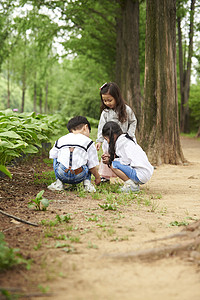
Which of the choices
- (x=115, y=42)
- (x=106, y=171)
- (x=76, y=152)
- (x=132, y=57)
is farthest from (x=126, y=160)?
(x=115, y=42)

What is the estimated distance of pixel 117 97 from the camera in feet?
19.6

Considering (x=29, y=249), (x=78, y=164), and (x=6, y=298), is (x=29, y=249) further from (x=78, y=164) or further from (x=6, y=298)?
(x=78, y=164)

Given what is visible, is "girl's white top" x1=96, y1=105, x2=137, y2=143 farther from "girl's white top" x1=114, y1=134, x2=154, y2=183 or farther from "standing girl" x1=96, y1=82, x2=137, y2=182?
"girl's white top" x1=114, y1=134, x2=154, y2=183

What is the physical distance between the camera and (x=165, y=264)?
252cm

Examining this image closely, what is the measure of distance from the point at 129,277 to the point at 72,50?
21304 millimetres

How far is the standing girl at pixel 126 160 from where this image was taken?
5.51m

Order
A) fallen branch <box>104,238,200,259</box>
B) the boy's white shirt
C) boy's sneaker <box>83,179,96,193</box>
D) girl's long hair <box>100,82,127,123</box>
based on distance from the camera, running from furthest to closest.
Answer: girl's long hair <box>100,82,127,123</box> → boy's sneaker <box>83,179,96,193</box> → the boy's white shirt → fallen branch <box>104,238,200,259</box>

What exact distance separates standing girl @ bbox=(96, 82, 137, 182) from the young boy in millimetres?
641

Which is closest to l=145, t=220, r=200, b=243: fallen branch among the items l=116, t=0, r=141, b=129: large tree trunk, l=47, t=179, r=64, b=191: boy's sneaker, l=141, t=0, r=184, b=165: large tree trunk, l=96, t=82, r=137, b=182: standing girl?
l=47, t=179, r=64, b=191: boy's sneaker

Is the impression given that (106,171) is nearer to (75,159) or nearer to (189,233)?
(75,159)

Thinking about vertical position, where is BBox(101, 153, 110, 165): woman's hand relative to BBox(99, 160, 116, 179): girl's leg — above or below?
above

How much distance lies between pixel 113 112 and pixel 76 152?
1.35 metres

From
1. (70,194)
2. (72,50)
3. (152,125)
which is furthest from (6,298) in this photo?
(72,50)

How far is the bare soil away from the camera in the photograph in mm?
2148
